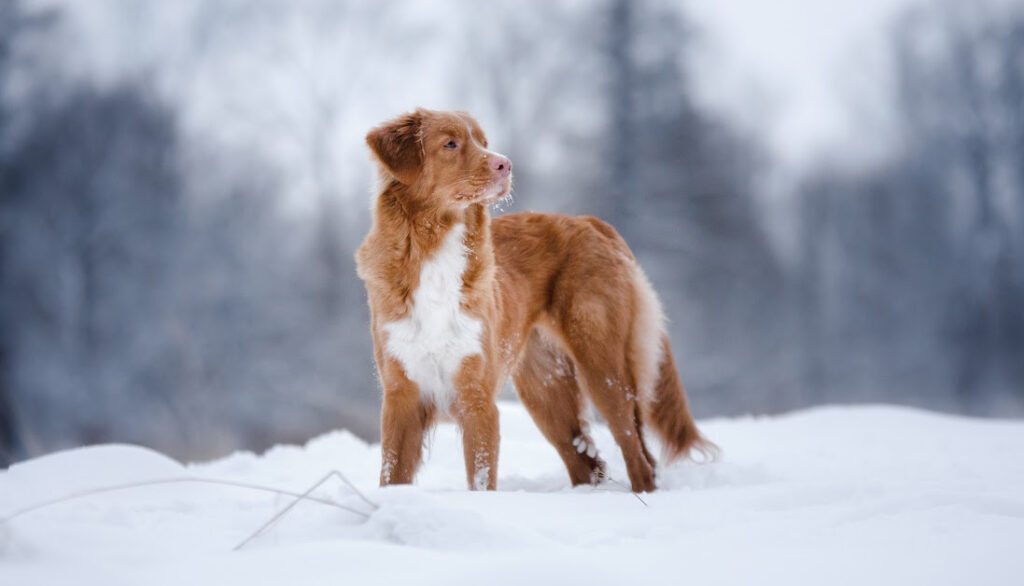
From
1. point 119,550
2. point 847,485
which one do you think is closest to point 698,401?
point 847,485

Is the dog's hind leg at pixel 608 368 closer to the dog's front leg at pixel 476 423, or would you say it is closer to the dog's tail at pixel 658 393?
the dog's tail at pixel 658 393

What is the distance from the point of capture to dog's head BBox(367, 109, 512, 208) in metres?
3.18

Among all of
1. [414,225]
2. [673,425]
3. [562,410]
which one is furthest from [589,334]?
[414,225]

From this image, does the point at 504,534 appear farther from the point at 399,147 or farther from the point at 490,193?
the point at 399,147

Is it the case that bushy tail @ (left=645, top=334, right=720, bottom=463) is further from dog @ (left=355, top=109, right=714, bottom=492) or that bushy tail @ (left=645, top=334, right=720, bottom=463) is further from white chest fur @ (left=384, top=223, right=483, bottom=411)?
white chest fur @ (left=384, top=223, right=483, bottom=411)

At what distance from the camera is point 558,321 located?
3.94m

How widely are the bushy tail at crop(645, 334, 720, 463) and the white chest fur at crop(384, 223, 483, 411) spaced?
133 centimetres

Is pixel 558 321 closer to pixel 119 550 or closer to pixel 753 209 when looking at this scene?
pixel 119 550

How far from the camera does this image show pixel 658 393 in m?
4.09

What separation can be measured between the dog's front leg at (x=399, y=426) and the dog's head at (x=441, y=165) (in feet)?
2.60

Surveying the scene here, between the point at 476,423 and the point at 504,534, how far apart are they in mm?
1414

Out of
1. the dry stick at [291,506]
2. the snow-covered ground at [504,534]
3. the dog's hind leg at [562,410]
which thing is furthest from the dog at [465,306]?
the dry stick at [291,506]

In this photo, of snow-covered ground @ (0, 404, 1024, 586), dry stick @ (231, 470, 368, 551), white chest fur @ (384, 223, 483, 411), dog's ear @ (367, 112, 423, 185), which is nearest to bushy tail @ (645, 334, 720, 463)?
snow-covered ground @ (0, 404, 1024, 586)

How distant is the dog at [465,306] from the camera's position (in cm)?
311
